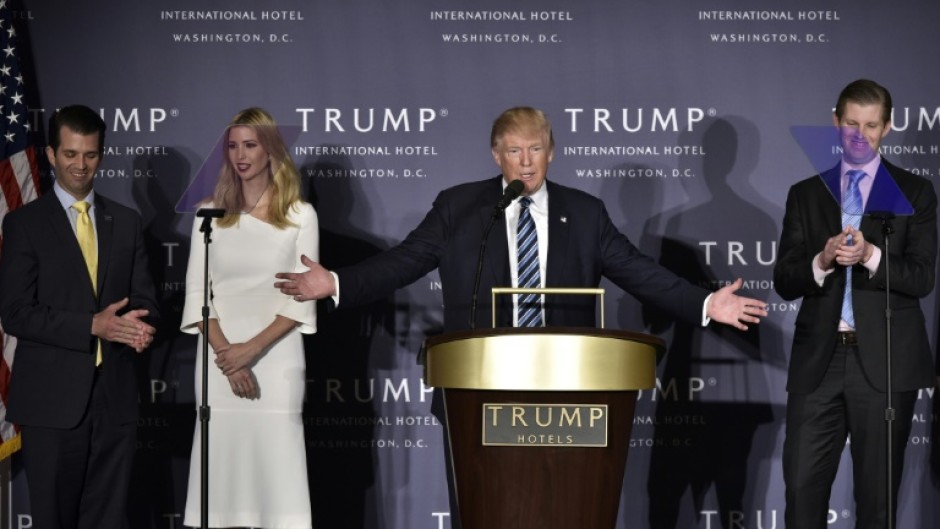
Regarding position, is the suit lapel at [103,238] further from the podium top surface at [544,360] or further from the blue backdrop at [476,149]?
the podium top surface at [544,360]

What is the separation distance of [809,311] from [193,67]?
3152 mm

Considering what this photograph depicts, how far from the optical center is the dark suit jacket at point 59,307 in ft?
14.6

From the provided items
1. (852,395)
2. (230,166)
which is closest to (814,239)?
(852,395)

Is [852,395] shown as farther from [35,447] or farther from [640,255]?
[35,447]

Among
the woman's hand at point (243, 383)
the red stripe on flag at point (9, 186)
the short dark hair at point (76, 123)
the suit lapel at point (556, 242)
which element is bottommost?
the woman's hand at point (243, 383)

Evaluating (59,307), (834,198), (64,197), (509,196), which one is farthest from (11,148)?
(834,198)

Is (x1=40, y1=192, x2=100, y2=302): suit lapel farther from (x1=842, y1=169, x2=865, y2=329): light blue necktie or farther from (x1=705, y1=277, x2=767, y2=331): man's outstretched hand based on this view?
(x1=842, y1=169, x2=865, y2=329): light blue necktie

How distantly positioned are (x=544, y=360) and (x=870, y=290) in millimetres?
1723

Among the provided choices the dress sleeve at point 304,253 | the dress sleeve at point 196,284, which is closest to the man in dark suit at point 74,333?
the dress sleeve at point 196,284

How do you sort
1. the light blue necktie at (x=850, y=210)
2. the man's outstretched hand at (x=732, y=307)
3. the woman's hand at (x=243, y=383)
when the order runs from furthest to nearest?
the woman's hand at (x=243, y=383)
the light blue necktie at (x=850, y=210)
the man's outstretched hand at (x=732, y=307)

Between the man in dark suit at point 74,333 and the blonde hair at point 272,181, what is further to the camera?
the blonde hair at point 272,181

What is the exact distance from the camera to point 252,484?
4656mm

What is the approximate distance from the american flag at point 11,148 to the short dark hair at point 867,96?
3.54 meters

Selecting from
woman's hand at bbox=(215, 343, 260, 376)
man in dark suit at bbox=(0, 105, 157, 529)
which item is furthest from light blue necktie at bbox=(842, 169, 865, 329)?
man in dark suit at bbox=(0, 105, 157, 529)
